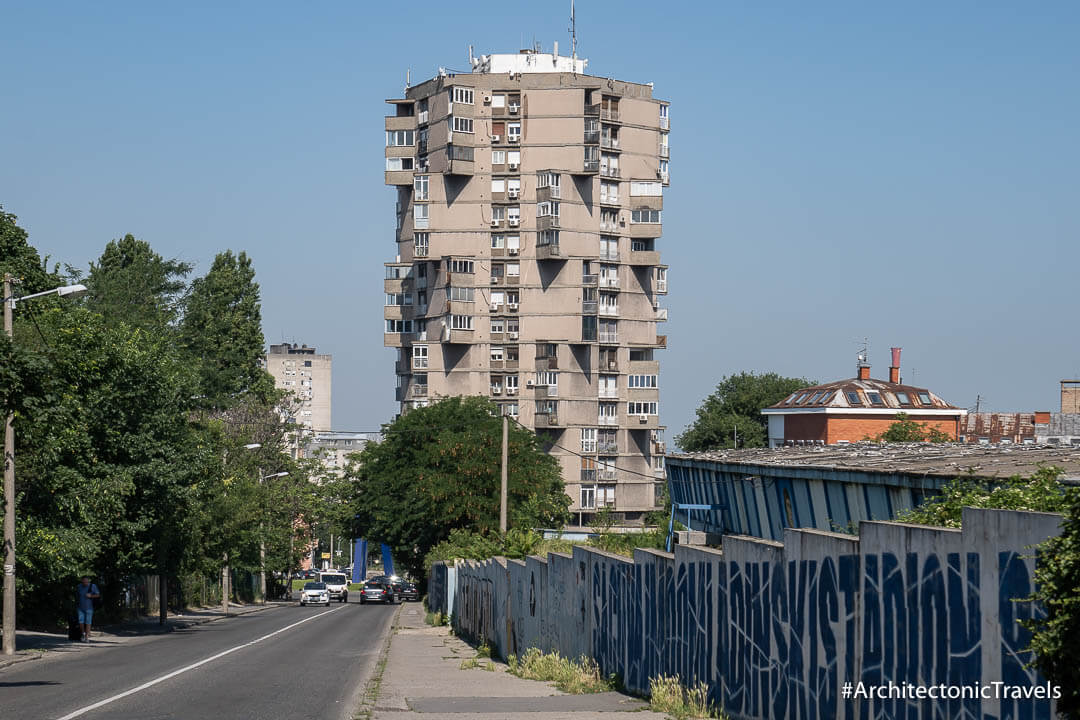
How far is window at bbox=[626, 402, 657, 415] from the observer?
109 meters

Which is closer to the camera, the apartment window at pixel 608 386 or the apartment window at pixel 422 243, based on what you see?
the apartment window at pixel 422 243

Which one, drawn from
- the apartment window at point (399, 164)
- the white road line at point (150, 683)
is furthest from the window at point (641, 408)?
the white road line at point (150, 683)

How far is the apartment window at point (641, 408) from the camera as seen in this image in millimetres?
108562

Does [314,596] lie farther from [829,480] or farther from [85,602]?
[829,480]

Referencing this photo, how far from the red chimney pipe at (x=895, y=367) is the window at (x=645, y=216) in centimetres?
3079

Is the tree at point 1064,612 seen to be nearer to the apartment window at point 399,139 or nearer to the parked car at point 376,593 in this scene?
the parked car at point 376,593

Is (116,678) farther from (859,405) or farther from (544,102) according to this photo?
(859,405)

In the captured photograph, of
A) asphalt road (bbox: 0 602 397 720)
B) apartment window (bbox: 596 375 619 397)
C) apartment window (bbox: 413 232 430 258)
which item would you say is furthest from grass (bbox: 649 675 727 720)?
apartment window (bbox: 596 375 619 397)

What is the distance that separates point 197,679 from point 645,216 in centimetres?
8932

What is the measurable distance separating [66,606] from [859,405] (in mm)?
85168

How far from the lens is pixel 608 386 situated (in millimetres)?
107562

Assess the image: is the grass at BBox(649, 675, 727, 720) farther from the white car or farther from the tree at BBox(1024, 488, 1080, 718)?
the white car

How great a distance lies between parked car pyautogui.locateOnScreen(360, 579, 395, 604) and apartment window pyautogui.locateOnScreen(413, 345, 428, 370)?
80.2 ft

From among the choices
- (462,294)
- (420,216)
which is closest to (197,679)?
(462,294)
